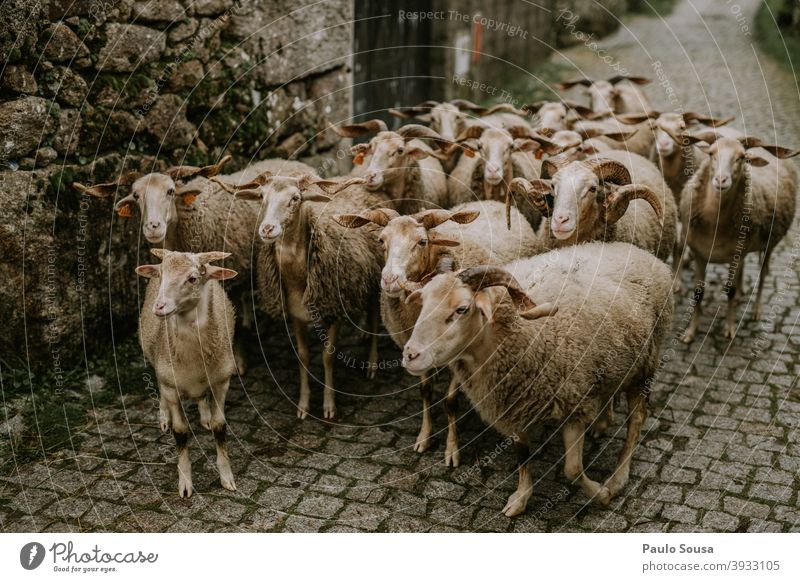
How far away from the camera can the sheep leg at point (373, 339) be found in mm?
8205

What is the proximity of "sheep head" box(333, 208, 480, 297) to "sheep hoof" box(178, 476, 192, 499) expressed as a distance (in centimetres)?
218

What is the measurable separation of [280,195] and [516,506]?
322 centimetres

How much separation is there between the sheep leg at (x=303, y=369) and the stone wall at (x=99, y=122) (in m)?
1.94

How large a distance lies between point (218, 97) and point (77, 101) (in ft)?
5.64

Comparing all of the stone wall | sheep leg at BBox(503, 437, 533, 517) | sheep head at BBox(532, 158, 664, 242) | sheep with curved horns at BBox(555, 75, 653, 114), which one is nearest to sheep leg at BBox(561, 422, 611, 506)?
sheep leg at BBox(503, 437, 533, 517)

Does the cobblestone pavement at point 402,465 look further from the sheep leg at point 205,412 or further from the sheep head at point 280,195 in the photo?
the sheep head at point 280,195

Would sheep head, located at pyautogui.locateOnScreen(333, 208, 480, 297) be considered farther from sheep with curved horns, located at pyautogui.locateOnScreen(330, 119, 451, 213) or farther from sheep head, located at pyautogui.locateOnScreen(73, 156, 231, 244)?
sheep head, located at pyautogui.locateOnScreen(73, 156, 231, 244)

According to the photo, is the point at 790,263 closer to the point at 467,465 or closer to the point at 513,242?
the point at 513,242

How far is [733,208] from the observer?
854 cm

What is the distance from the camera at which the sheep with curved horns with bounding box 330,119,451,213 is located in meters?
8.05

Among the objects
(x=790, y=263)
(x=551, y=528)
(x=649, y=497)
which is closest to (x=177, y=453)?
(x=551, y=528)

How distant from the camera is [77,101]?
296 inches

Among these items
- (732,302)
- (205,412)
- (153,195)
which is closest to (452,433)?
(205,412)
